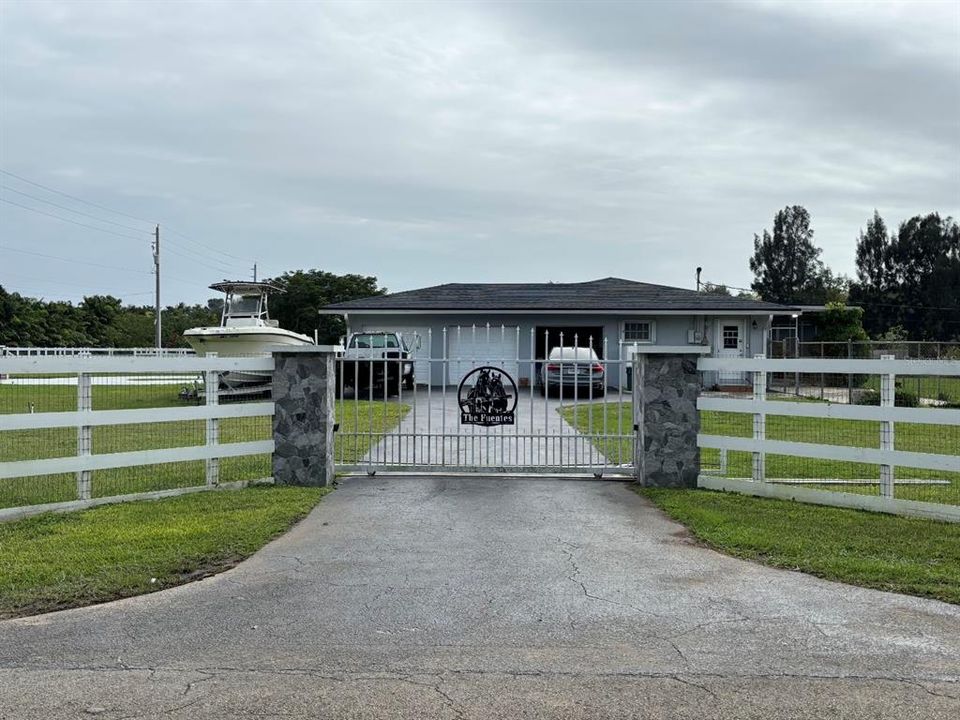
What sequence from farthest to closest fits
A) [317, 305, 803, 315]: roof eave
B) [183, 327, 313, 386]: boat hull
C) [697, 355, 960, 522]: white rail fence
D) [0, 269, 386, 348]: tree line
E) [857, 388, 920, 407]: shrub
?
[0, 269, 386, 348]: tree line
[317, 305, 803, 315]: roof eave
[183, 327, 313, 386]: boat hull
[857, 388, 920, 407]: shrub
[697, 355, 960, 522]: white rail fence

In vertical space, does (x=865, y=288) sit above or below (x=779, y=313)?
above

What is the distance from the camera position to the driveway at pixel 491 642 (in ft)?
13.4

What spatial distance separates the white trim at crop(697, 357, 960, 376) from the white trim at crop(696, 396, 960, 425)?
0.36 m

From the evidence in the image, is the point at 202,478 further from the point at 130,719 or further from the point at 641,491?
the point at 130,719

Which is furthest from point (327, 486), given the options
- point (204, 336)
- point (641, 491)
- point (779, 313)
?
point (779, 313)

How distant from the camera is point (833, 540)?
7.28 metres

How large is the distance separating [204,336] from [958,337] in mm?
56867

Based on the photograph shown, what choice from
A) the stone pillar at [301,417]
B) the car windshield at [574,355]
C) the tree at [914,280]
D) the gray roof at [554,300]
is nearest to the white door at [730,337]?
the gray roof at [554,300]

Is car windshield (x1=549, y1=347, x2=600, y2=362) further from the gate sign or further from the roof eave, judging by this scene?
the roof eave

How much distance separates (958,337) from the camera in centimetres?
6231

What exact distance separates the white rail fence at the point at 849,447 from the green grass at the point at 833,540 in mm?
230

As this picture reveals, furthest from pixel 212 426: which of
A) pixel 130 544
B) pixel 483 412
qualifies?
pixel 483 412

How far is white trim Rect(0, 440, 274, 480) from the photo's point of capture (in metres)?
8.10

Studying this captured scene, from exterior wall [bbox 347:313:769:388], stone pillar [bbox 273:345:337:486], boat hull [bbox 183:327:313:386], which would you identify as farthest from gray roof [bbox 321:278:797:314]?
stone pillar [bbox 273:345:337:486]
